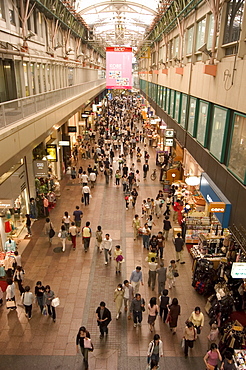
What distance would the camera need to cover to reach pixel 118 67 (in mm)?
26469

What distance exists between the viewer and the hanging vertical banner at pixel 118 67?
25484 millimetres

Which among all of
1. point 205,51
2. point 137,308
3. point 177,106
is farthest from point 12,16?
point 137,308

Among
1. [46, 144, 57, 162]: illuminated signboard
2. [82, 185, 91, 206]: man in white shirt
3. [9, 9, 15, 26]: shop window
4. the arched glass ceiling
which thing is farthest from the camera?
the arched glass ceiling

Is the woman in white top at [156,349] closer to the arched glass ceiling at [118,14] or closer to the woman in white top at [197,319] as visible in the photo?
the woman in white top at [197,319]

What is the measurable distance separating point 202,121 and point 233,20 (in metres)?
4.53

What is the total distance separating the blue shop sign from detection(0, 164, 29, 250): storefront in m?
6.47

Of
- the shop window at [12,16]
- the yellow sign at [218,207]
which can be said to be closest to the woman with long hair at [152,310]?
the yellow sign at [218,207]

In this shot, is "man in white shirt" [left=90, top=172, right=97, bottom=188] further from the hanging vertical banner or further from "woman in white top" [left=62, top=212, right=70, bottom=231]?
the hanging vertical banner

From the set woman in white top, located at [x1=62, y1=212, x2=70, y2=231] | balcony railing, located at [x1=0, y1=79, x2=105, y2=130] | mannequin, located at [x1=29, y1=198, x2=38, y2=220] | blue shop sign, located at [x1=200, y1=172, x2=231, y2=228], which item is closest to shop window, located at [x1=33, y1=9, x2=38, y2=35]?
balcony railing, located at [x1=0, y1=79, x2=105, y2=130]

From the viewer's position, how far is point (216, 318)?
8.37 m

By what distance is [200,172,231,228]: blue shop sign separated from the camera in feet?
29.4

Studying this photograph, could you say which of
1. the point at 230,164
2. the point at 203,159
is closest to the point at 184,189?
the point at 203,159

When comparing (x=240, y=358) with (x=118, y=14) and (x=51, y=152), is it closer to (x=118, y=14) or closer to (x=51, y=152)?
(x=51, y=152)

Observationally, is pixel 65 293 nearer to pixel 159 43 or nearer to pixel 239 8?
pixel 239 8
